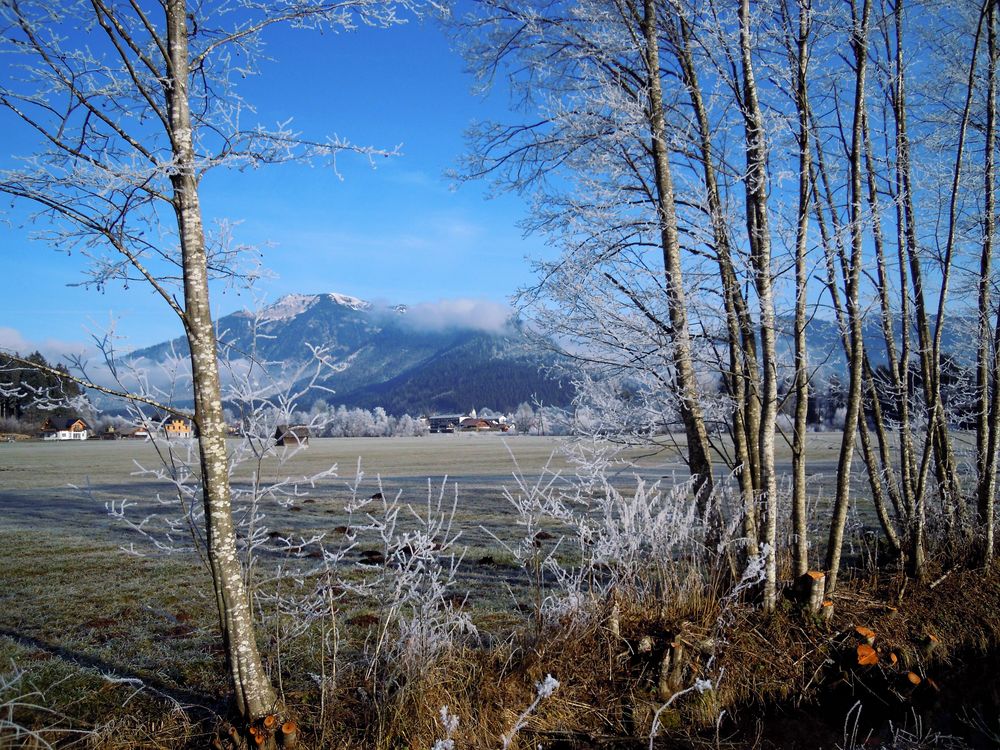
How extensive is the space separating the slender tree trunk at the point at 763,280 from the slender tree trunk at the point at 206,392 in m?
3.79

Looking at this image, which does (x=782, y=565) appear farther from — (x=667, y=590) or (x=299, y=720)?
(x=299, y=720)

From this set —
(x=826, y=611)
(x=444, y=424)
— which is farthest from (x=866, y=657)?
(x=444, y=424)

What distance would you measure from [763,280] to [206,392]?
4.08 metres

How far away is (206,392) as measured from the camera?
323 cm

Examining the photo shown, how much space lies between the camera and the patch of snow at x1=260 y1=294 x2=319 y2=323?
3.87m

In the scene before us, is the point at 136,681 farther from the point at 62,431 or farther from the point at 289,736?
the point at 62,431

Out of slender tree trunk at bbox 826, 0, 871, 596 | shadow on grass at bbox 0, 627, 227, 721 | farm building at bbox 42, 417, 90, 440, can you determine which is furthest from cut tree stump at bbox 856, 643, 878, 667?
farm building at bbox 42, 417, 90, 440

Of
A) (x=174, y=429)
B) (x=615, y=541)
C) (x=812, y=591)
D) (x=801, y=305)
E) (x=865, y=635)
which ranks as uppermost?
(x=801, y=305)

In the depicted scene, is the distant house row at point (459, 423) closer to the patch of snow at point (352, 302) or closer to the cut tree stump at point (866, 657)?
the cut tree stump at point (866, 657)

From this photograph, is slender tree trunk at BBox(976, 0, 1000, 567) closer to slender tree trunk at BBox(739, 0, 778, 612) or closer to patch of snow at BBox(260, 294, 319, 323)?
slender tree trunk at BBox(739, 0, 778, 612)

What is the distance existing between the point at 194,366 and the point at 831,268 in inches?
207

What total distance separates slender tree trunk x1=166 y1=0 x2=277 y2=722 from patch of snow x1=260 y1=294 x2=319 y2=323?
0.58 metres

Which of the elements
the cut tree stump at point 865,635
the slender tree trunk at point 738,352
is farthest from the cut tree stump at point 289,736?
the cut tree stump at point 865,635

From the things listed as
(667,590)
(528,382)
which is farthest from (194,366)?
(528,382)
